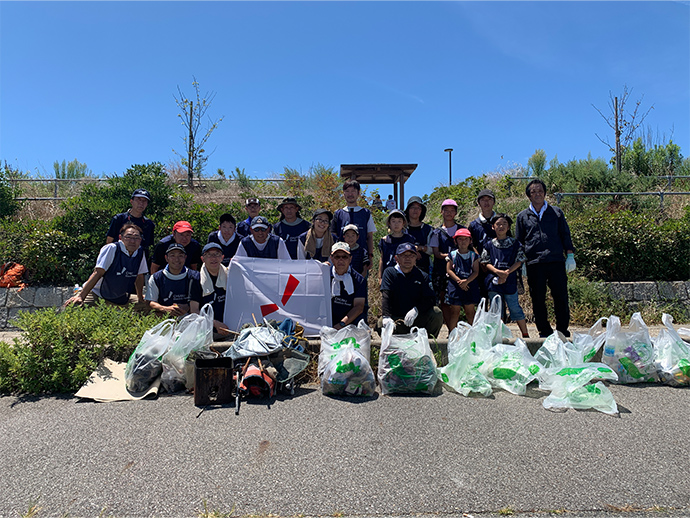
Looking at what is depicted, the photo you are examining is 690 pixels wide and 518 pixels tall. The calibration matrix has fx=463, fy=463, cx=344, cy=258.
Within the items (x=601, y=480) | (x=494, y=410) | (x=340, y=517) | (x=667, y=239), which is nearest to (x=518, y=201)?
(x=667, y=239)

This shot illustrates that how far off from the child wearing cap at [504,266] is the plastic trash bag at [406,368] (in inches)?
73.1

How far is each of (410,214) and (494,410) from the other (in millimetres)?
3018

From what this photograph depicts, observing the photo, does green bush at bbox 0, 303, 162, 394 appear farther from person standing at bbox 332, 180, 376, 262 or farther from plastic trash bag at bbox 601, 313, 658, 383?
plastic trash bag at bbox 601, 313, 658, 383

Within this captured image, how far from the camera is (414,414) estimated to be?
12.9ft

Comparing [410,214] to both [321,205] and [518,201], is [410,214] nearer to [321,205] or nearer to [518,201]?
[321,205]

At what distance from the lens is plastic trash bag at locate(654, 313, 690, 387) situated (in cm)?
461

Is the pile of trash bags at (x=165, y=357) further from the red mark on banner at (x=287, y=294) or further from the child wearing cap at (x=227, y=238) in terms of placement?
the child wearing cap at (x=227, y=238)

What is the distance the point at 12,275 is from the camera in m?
7.89

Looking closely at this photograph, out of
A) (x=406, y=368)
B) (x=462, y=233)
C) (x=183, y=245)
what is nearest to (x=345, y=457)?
(x=406, y=368)

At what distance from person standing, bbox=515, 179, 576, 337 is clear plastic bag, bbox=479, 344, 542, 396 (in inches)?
56.3

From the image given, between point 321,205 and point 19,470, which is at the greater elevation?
point 321,205

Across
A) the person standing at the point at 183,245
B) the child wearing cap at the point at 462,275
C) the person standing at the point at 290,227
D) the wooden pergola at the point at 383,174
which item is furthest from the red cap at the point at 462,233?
the wooden pergola at the point at 383,174

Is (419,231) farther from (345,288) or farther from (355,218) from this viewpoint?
(345,288)

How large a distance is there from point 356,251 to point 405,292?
3.07 ft
